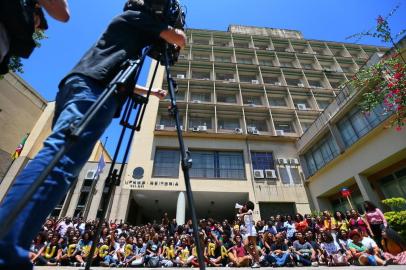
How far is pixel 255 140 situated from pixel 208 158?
424 centimetres

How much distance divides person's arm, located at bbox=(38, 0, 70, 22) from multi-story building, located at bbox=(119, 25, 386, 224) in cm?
1483

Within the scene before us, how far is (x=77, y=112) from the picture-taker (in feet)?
3.87

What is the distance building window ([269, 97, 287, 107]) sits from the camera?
21817 mm

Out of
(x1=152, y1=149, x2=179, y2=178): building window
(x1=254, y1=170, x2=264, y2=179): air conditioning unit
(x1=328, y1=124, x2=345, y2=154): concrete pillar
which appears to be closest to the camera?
(x1=328, y1=124, x2=345, y2=154): concrete pillar

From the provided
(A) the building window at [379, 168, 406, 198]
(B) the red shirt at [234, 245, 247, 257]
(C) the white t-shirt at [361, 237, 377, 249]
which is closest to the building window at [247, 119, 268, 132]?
(A) the building window at [379, 168, 406, 198]

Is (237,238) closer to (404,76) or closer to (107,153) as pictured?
(404,76)

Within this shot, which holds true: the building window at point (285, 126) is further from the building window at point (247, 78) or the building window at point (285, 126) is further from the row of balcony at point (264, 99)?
the building window at point (247, 78)

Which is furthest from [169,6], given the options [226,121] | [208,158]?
[226,121]

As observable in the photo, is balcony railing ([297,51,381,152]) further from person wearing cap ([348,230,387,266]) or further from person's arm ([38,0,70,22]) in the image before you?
person's arm ([38,0,70,22])

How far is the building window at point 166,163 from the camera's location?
16.3m


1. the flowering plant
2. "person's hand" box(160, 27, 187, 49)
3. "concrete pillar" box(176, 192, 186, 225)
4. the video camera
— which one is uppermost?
the flowering plant

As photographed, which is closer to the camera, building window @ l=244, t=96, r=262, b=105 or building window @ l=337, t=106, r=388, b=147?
building window @ l=337, t=106, r=388, b=147

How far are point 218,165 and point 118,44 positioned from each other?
1604 cm

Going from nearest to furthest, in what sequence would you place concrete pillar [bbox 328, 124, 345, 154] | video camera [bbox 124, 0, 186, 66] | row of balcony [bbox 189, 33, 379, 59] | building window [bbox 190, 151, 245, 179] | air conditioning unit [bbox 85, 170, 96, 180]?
video camera [bbox 124, 0, 186, 66] < concrete pillar [bbox 328, 124, 345, 154] < air conditioning unit [bbox 85, 170, 96, 180] < building window [bbox 190, 151, 245, 179] < row of balcony [bbox 189, 33, 379, 59]
